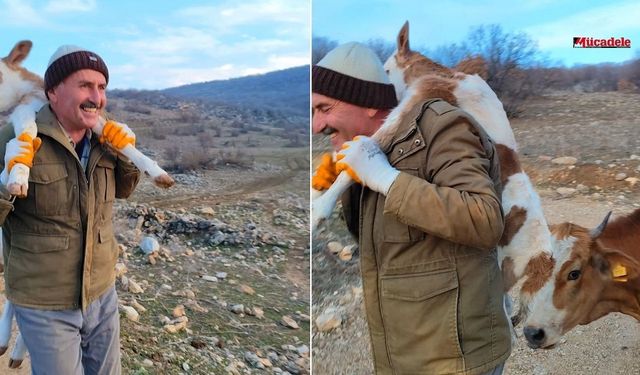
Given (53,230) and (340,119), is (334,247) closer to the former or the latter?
(340,119)

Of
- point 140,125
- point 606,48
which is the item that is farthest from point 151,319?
Result: point 606,48

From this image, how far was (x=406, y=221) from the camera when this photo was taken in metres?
1.26

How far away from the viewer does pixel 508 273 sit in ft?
7.20

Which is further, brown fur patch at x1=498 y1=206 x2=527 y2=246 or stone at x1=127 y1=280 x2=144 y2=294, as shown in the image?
stone at x1=127 y1=280 x2=144 y2=294

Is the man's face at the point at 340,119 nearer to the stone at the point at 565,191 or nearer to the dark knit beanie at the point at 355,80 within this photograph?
the dark knit beanie at the point at 355,80

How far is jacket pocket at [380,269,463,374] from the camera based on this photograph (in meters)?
1.34

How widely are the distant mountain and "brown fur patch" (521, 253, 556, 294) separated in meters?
1.13

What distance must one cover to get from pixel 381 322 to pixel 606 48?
144 centimetres

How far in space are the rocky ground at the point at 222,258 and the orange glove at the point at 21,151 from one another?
0.82 m

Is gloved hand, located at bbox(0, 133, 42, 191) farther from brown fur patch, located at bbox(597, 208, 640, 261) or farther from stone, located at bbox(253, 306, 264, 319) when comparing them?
brown fur patch, located at bbox(597, 208, 640, 261)

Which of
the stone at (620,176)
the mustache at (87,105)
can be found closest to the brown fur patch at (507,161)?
the stone at (620,176)

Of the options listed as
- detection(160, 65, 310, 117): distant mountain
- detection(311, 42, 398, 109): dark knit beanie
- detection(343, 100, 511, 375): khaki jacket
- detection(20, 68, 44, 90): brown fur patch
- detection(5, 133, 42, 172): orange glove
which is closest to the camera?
detection(343, 100, 511, 375): khaki jacket

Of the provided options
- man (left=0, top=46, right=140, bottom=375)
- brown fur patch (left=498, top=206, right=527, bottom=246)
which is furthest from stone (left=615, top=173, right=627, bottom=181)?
man (left=0, top=46, right=140, bottom=375)

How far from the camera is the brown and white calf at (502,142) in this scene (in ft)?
7.18
